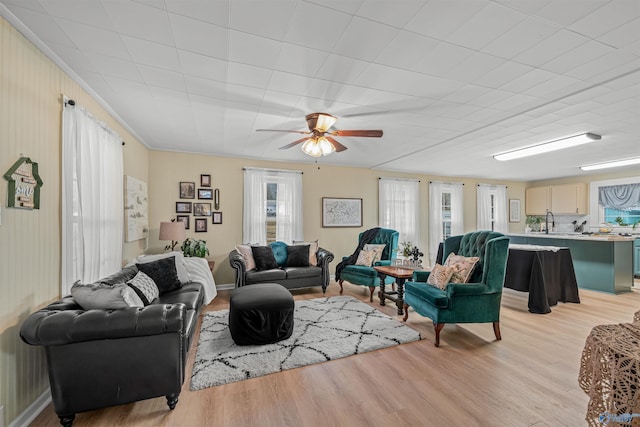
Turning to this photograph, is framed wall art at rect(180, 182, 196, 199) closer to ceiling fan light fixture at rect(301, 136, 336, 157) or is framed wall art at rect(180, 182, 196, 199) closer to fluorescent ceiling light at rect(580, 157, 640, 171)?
ceiling fan light fixture at rect(301, 136, 336, 157)

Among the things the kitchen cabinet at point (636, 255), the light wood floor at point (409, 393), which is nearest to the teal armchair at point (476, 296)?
the light wood floor at point (409, 393)

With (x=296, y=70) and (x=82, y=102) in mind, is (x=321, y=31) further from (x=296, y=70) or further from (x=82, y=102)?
(x=82, y=102)

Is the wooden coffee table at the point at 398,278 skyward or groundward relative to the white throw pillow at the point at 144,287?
groundward

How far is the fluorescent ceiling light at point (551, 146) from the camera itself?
3826mm

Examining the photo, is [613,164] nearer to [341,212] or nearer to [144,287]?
[341,212]

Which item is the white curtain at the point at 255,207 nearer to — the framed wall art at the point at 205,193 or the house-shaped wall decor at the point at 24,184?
the framed wall art at the point at 205,193

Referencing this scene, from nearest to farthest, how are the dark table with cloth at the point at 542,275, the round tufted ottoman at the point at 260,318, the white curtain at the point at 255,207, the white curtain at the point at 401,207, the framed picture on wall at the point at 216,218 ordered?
1. the round tufted ottoman at the point at 260,318
2. the dark table with cloth at the point at 542,275
3. the framed picture on wall at the point at 216,218
4. the white curtain at the point at 255,207
5. the white curtain at the point at 401,207

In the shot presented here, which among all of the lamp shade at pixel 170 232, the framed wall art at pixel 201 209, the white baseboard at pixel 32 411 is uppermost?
the framed wall art at pixel 201 209

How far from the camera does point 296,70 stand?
2238 millimetres

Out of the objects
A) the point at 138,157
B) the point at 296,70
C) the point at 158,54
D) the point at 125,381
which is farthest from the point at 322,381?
the point at 138,157

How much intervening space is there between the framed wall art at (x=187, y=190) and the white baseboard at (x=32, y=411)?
3380mm

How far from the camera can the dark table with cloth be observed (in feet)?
12.4

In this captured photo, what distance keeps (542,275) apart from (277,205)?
4.46 m

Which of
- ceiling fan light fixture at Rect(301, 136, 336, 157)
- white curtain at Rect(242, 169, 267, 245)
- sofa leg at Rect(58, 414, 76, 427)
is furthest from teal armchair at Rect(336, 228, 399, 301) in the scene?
sofa leg at Rect(58, 414, 76, 427)
